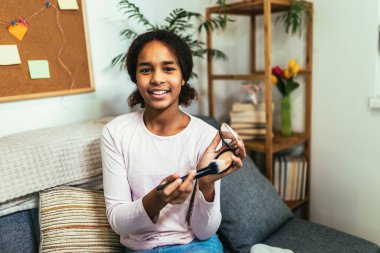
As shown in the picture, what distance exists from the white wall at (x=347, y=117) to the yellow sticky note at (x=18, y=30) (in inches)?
57.0

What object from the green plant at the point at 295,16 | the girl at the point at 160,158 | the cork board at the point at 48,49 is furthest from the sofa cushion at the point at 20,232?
the green plant at the point at 295,16

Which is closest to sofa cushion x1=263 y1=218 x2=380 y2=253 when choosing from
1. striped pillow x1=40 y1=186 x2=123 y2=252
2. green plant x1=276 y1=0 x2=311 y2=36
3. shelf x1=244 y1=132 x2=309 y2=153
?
shelf x1=244 y1=132 x2=309 y2=153

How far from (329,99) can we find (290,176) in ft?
1.56

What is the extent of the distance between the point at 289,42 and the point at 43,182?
1.53 metres

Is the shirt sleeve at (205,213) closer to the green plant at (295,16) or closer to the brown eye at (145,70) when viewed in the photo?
the brown eye at (145,70)

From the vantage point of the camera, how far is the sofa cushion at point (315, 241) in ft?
4.56

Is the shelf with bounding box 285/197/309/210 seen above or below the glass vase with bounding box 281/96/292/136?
below

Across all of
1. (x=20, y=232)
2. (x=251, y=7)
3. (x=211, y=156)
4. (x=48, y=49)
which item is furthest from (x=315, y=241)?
(x=48, y=49)

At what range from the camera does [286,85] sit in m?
1.99

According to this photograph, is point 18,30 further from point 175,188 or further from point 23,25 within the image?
point 175,188

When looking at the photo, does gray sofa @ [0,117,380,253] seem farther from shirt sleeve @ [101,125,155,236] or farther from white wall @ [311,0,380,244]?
white wall @ [311,0,380,244]

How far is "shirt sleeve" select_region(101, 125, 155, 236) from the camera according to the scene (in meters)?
1.06

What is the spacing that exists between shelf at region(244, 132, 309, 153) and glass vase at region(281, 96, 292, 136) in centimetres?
4

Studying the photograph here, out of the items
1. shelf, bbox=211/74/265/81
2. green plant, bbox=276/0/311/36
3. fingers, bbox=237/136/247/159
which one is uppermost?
green plant, bbox=276/0/311/36
